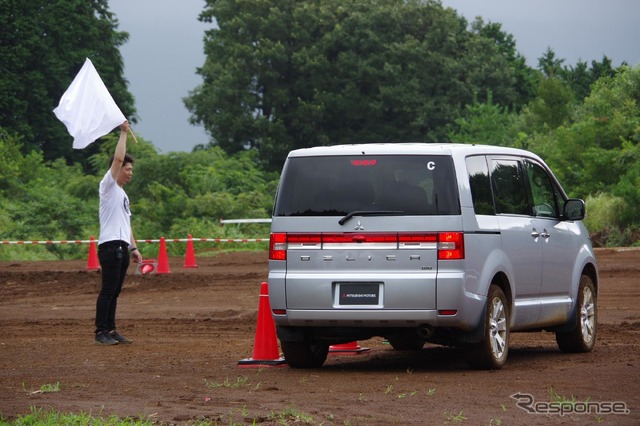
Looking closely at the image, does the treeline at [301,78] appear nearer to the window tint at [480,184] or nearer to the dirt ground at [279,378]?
the dirt ground at [279,378]

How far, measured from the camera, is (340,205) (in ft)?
38.4

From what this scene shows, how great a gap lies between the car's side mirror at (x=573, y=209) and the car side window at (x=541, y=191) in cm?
14

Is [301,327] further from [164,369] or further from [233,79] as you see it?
[233,79]

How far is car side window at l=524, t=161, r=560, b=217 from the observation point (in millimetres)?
13188

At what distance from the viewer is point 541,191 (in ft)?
44.1

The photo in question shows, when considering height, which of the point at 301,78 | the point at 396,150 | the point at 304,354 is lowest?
the point at 304,354

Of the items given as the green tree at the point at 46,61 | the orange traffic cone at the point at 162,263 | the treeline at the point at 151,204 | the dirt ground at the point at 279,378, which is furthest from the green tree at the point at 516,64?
the dirt ground at the point at 279,378

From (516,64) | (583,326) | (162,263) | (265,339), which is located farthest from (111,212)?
(516,64)

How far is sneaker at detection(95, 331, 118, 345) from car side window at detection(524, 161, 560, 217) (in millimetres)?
4810

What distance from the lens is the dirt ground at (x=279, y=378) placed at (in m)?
9.09

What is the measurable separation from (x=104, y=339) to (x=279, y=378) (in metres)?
3.74

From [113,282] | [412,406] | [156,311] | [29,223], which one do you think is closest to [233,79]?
[29,223]

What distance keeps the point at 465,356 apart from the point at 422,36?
7179cm

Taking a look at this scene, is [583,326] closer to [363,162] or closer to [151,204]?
[363,162]
